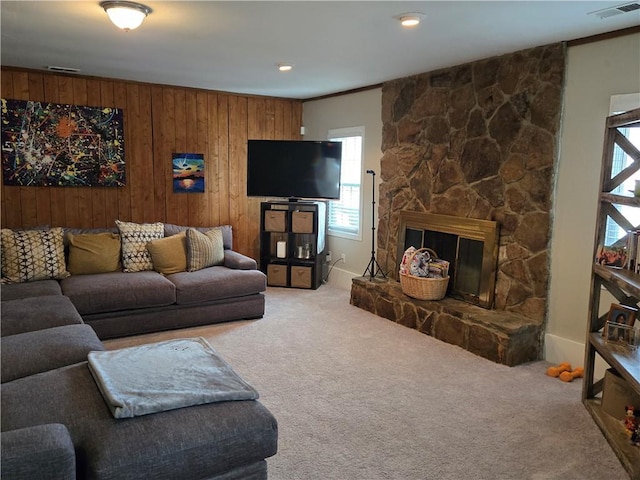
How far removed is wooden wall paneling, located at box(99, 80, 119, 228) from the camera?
17.4 feet

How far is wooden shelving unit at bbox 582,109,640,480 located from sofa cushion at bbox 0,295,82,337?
126 inches

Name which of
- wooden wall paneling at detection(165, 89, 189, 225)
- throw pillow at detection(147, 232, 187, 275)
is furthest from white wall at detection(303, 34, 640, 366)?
wooden wall paneling at detection(165, 89, 189, 225)

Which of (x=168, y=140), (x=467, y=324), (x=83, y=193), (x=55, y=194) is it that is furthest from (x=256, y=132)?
(x=467, y=324)

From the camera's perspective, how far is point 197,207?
6027 millimetres

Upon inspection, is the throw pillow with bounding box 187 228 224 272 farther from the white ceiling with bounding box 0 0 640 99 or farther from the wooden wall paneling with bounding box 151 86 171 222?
the white ceiling with bounding box 0 0 640 99

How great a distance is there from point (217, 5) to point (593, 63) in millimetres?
2594

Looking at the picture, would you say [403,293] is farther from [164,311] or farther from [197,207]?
[197,207]

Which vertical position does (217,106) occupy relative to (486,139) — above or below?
above

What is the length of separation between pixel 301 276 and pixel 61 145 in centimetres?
301

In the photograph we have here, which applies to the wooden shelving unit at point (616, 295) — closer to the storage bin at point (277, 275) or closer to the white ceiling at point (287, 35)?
the white ceiling at point (287, 35)

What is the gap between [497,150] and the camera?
4.09 metres

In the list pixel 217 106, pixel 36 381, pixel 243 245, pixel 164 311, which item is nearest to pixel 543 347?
pixel 164 311

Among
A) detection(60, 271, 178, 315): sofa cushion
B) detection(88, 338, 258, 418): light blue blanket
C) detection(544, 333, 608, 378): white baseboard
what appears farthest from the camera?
detection(60, 271, 178, 315): sofa cushion

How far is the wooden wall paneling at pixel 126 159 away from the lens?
17.6ft
